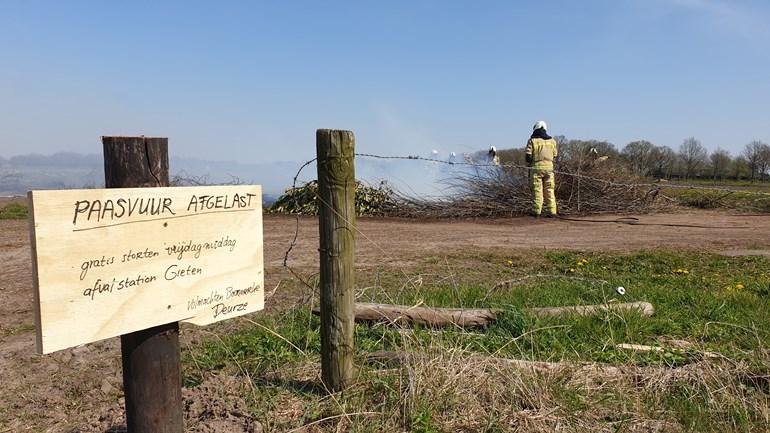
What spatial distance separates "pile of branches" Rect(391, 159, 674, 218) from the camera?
49.3ft

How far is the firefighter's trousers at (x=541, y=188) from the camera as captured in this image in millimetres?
13619

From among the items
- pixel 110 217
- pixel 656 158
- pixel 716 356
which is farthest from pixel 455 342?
pixel 656 158

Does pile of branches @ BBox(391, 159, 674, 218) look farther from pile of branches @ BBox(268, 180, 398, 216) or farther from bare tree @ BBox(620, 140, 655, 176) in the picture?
bare tree @ BBox(620, 140, 655, 176)

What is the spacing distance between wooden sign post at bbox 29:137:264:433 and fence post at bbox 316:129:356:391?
50 cm

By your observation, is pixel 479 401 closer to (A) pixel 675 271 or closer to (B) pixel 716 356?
(B) pixel 716 356

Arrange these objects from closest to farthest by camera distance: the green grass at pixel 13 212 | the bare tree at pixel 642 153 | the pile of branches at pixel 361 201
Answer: the green grass at pixel 13 212 < the pile of branches at pixel 361 201 < the bare tree at pixel 642 153

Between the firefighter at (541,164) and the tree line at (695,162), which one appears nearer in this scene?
the firefighter at (541,164)

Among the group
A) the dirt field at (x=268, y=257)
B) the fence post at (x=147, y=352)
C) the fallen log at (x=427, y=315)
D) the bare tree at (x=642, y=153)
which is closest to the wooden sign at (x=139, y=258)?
the fence post at (x=147, y=352)

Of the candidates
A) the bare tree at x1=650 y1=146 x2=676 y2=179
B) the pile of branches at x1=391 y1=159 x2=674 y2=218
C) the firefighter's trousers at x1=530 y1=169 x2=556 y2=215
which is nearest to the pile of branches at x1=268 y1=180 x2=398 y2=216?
the pile of branches at x1=391 y1=159 x2=674 y2=218

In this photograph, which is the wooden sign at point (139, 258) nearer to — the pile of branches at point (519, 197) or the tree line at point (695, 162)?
the pile of branches at point (519, 197)

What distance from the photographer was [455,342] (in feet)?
13.6

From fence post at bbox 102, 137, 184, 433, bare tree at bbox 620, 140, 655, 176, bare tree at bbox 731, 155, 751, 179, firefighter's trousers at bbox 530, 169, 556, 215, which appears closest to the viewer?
fence post at bbox 102, 137, 184, 433

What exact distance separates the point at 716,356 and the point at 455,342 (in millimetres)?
1786

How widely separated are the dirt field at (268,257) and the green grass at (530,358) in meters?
0.52
